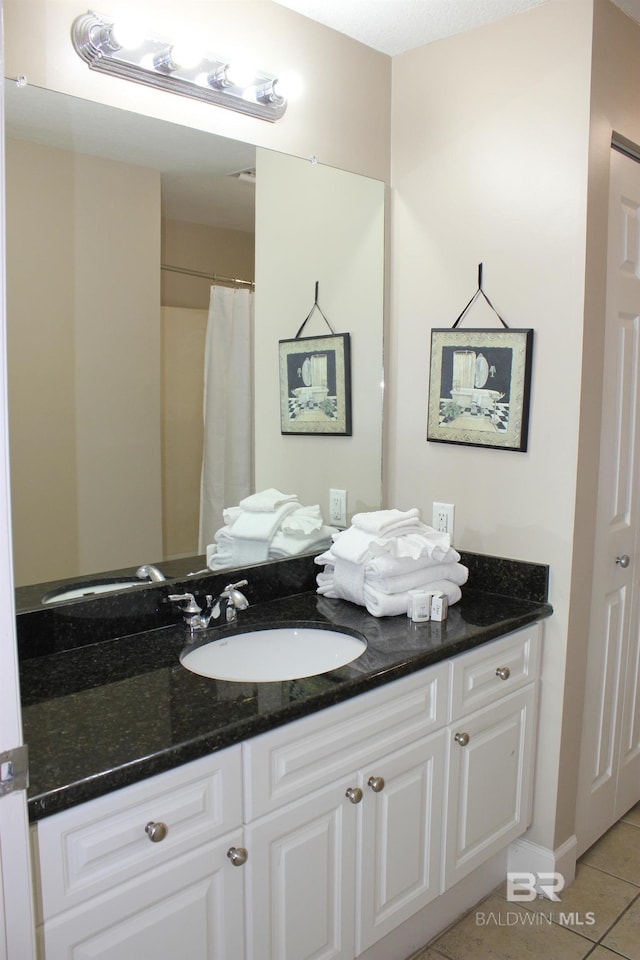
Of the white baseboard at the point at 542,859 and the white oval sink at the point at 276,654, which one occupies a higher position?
the white oval sink at the point at 276,654

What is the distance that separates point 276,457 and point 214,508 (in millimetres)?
283

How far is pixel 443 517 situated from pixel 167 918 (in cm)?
142

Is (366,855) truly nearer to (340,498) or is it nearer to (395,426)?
(340,498)

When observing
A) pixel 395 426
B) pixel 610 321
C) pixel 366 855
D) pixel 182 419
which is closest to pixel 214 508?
pixel 182 419

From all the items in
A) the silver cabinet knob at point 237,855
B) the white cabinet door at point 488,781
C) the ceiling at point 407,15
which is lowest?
the white cabinet door at point 488,781

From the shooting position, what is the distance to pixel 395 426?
2.52 metres

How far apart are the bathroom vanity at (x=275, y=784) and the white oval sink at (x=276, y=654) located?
4 centimetres

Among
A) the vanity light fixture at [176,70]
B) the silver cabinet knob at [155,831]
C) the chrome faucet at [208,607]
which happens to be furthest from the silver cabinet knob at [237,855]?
the vanity light fixture at [176,70]

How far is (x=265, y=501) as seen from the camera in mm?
2201

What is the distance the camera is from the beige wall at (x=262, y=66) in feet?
5.26

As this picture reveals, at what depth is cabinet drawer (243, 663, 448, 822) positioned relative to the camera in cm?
144

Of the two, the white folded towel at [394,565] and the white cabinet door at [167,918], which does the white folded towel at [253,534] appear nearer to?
the white folded towel at [394,565]

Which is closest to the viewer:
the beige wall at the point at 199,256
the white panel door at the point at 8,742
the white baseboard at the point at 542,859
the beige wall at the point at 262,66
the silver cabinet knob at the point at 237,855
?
the white panel door at the point at 8,742

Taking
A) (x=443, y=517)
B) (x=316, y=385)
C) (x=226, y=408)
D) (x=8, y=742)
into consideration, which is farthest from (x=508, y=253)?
(x=8, y=742)
